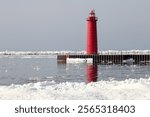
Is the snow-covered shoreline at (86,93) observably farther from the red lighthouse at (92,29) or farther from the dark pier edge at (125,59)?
the dark pier edge at (125,59)

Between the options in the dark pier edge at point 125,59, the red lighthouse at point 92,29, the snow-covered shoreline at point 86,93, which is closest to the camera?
the snow-covered shoreline at point 86,93

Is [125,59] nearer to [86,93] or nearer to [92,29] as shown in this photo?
[92,29]

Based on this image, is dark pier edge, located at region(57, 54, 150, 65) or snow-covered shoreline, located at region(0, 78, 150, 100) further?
dark pier edge, located at region(57, 54, 150, 65)

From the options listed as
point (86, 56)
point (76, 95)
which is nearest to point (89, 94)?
point (76, 95)

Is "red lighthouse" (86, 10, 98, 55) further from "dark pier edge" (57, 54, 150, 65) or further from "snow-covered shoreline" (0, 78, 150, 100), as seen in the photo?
"snow-covered shoreline" (0, 78, 150, 100)

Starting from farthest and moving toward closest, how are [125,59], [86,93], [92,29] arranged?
[125,59], [92,29], [86,93]

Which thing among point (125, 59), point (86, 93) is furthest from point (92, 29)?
point (86, 93)

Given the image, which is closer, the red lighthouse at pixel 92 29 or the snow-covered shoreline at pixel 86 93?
the snow-covered shoreline at pixel 86 93

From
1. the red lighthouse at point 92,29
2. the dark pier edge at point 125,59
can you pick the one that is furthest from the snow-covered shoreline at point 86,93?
the dark pier edge at point 125,59

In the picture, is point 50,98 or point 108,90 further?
point 108,90

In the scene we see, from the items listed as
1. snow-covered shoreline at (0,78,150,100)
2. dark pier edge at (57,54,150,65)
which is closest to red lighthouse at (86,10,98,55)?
dark pier edge at (57,54,150,65)

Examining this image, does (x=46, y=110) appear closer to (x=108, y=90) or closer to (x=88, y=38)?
(x=108, y=90)

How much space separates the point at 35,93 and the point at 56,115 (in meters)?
3.32

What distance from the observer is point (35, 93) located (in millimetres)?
11188
